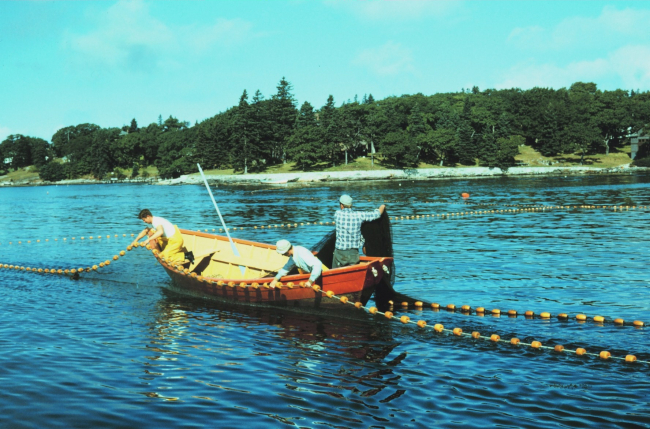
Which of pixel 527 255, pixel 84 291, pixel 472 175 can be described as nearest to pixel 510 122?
pixel 472 175

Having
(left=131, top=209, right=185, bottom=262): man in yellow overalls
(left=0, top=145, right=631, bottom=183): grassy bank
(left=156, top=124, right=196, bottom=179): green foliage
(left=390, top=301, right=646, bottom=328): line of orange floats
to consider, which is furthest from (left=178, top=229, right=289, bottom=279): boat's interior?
(left=156, top=124, right=196, bottom=179): green foliage

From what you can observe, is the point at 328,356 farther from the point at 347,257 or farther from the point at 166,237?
the point at 166,237

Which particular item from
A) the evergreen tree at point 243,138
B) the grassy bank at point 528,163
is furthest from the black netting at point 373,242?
the evergreen tree at point 243,138

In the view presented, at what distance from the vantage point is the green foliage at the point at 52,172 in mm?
189250

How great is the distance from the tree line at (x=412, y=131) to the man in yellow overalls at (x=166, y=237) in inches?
4166

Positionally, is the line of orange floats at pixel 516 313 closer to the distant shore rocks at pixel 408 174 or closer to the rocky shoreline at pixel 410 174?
the rocky shoreline at pixel 410 174

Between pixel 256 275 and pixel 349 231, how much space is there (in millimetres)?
4693

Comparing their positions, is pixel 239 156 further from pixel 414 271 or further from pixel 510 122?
pixel 414 271

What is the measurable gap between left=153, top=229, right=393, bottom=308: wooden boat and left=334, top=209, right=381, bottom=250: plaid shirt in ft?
1.86

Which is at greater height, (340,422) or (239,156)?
(239,156)

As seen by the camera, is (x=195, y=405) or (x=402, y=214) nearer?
(x=195, y=405)

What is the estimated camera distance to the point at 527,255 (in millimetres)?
21953

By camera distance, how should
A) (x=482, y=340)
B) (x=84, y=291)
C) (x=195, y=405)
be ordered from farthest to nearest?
1. (x=84, y=291)
2. (x=482, y=340)
3. (x=195, y=405)

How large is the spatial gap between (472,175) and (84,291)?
110 m
